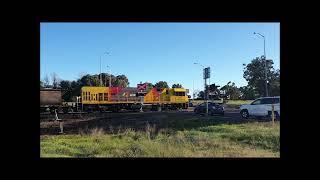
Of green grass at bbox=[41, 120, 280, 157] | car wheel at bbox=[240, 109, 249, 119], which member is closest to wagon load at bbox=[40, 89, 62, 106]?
car wheel at bbox=[240, 109, 249, 119]

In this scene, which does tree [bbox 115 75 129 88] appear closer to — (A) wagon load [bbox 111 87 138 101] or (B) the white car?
(A) wagon load [bbox 111 87 138 101]

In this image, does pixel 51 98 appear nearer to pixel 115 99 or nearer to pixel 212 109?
pixel 115 99

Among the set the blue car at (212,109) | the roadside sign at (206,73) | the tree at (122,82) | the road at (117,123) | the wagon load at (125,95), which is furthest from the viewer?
the tree at (122,82)

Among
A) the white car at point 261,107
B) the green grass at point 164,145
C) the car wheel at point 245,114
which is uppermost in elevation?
the white car at point 261,107

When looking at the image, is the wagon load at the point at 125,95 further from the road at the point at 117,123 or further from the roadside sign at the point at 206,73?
the roadside sign at the point at 206,73

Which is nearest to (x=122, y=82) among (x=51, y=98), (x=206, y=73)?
(x=51, y=98)

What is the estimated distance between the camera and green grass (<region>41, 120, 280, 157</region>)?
12.5 meters

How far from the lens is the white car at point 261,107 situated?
82.1ft

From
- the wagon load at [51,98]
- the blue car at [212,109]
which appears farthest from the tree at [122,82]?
the blue car at [212,109]

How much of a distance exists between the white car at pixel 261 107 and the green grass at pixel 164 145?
7.31 meters
